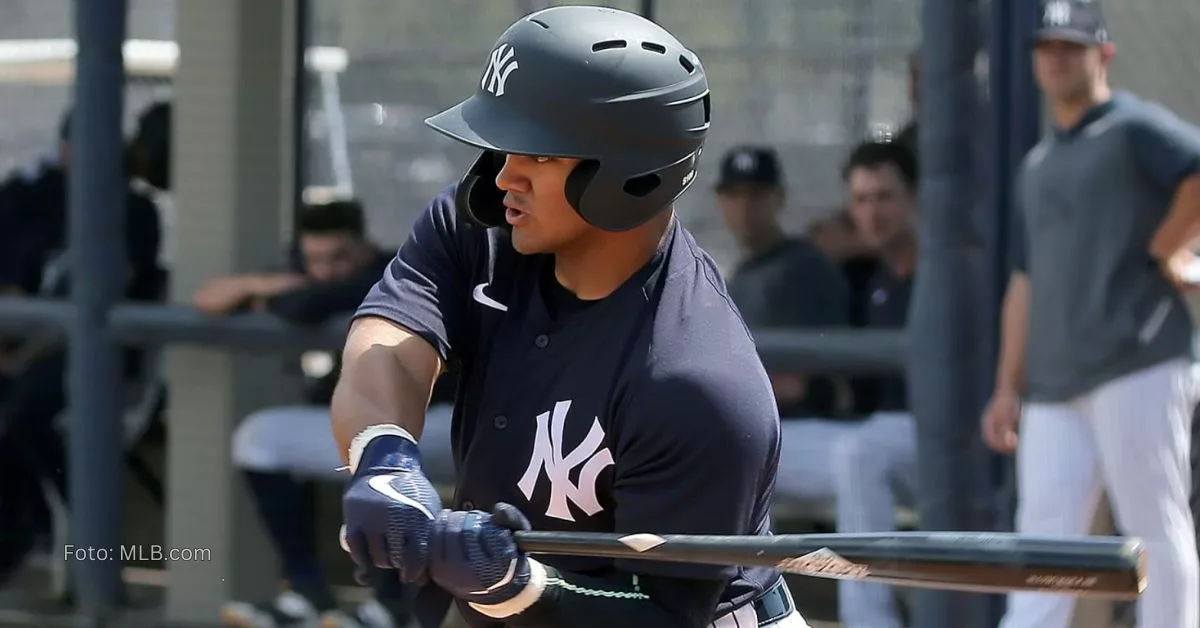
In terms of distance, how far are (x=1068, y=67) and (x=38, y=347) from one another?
3441mm

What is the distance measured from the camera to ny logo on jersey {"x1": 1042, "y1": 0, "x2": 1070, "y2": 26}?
14.9ft

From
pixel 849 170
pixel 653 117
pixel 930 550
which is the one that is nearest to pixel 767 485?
pixel 930 550

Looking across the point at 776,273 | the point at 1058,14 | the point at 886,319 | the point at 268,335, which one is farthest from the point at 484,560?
the point at 268,335

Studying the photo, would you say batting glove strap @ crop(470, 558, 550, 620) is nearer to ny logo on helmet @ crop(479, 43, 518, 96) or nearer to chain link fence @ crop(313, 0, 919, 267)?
ny logo on helmet @ crop(479, 43, 518, 96)

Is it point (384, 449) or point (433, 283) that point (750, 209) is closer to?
point (433, 283)

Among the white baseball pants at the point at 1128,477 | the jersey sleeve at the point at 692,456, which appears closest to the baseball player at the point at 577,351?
the jersey sleeve at the point at 692,456

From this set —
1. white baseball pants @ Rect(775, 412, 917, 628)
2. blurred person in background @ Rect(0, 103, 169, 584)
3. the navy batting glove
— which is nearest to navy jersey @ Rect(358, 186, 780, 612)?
the navy batting glove

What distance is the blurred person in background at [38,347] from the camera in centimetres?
598

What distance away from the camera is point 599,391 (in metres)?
2.33

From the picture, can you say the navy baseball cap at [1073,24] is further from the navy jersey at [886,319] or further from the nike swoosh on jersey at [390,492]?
the nike swoosh on jersey at [390,492]

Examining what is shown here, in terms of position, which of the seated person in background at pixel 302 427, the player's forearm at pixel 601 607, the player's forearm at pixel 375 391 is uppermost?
the player's forearm at pixel 375 391

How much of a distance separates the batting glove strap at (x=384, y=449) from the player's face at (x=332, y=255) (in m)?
3.35

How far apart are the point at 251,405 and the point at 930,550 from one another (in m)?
3.96

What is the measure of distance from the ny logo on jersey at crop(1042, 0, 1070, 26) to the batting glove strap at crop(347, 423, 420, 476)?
2740mm
